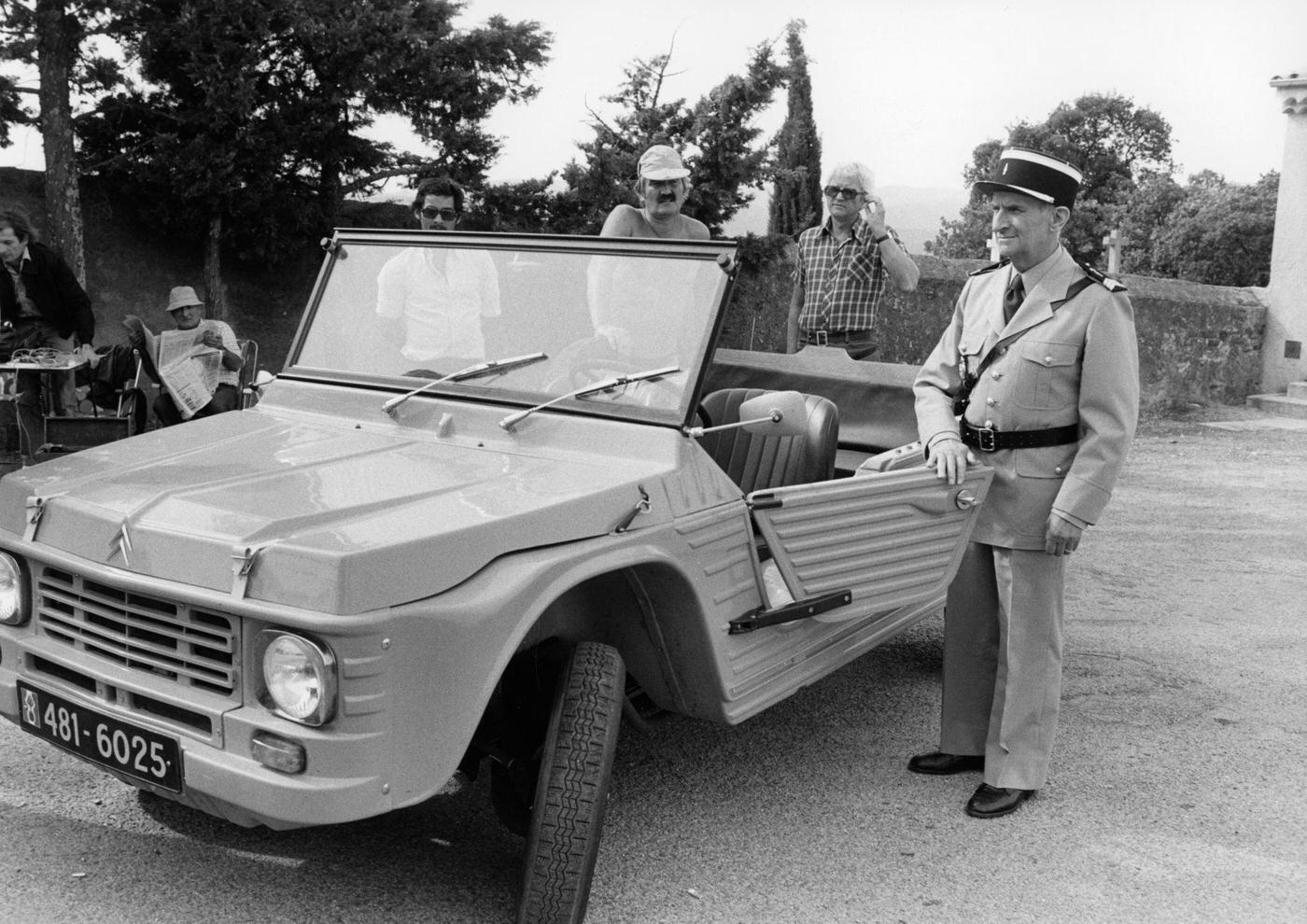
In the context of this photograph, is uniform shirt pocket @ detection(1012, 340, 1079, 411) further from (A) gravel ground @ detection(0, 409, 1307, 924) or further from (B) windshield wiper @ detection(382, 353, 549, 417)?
(B) windshield wiper @ detection(382, 353, 549, 417)

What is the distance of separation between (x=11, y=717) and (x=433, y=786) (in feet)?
4.01

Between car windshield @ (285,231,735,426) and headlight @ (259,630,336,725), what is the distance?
1165 millimetres

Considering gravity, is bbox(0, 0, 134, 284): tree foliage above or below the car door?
above

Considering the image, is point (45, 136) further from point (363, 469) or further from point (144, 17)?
point (363, 469)

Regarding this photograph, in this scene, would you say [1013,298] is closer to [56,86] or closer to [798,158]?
[56,86]

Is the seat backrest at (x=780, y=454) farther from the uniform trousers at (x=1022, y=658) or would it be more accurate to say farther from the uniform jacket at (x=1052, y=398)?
the uniform trousers at (x=1022, y=658)

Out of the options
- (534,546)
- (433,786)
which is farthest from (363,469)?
(433,786)

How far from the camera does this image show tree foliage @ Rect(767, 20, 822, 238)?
18156 mm

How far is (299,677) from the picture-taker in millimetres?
2543

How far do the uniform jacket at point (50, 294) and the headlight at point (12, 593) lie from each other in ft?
18.7

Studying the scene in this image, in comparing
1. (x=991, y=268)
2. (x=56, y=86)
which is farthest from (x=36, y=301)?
(x=991, y=268)

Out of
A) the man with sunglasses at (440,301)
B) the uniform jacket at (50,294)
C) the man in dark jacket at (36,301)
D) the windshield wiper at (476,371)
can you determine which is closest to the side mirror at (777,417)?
the windshield wiper at (476,371)

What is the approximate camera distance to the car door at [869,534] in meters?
3.39

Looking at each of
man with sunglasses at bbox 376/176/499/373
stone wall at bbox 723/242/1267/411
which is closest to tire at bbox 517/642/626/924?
man with sunglasses at bbox 376/176/499/373
